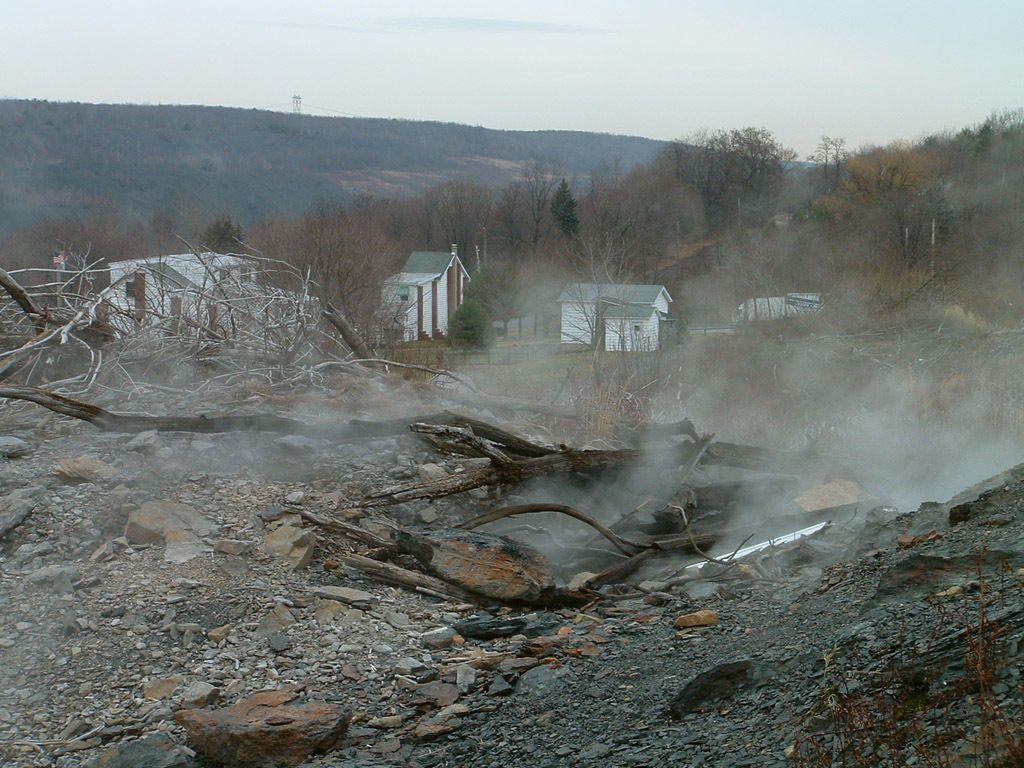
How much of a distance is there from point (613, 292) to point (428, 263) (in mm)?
18403

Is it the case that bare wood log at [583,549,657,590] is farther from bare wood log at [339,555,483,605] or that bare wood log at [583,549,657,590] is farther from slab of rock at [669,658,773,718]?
slab of rock at [669,658,773,718]

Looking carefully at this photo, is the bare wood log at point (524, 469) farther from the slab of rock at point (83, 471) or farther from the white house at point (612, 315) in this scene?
the white house at point (612, 315)

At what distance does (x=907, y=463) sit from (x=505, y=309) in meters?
32.7

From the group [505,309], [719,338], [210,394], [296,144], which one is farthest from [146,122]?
[210,394]

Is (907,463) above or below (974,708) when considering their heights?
below

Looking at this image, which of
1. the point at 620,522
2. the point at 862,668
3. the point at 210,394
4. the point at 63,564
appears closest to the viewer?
the point at 862,668

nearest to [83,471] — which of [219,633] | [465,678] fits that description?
[219,633]

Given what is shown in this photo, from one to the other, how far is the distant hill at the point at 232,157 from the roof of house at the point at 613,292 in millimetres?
26635

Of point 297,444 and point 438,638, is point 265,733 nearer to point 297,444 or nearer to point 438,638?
point 438,638

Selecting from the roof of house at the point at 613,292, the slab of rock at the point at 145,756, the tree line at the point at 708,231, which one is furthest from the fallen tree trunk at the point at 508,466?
the roof of house at the point at 613,292

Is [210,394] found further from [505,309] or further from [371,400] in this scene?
[505,309]

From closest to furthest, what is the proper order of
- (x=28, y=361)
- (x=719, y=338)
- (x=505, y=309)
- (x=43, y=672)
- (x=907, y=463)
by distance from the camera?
(x=43, y=672)
(x=28, y=361)
(x=907, y=463)
(x=719, y=338)
(x=505, y=309)

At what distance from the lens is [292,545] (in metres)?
4.43

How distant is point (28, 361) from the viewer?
6449 mm
